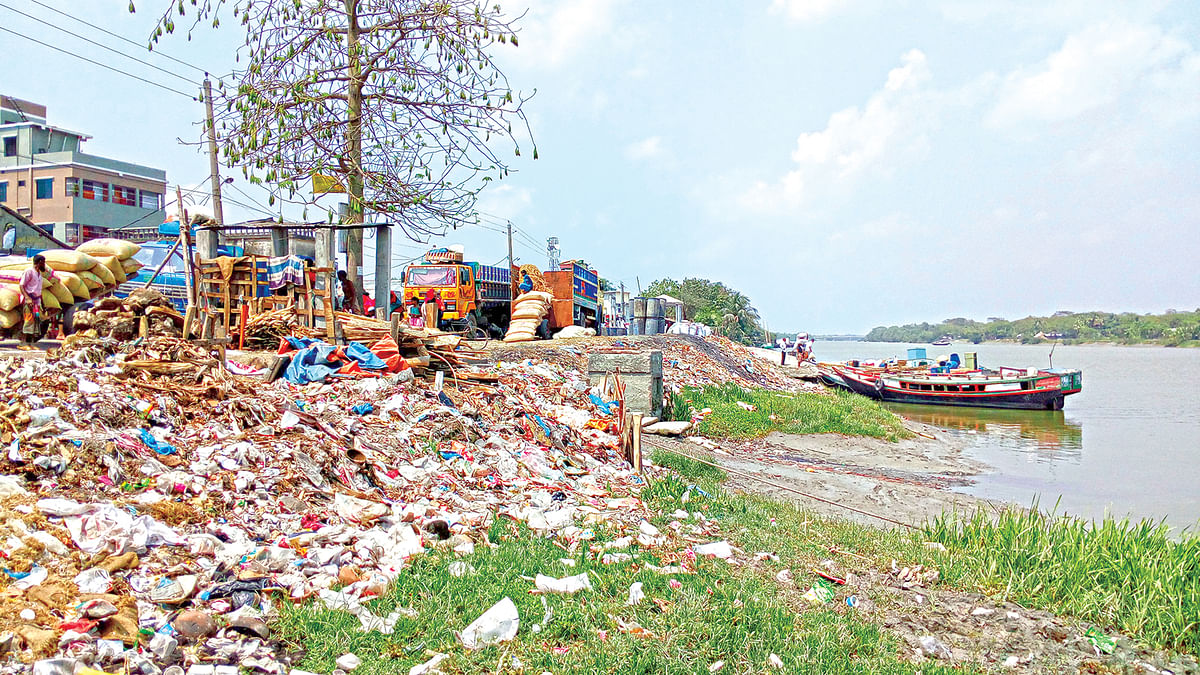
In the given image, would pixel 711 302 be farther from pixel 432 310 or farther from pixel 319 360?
pixel 319 360

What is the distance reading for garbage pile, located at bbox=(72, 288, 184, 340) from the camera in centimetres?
829

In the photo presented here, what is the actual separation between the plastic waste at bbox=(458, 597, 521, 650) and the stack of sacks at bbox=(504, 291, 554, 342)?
49.8ft

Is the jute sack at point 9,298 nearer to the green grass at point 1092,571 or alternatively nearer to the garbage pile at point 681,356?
the garbage pile at point 681,356

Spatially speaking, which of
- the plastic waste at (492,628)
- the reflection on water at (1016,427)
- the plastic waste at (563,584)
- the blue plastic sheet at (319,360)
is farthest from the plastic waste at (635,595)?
the reflection on water at (1016,427)

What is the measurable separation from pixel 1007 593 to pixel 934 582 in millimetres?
457

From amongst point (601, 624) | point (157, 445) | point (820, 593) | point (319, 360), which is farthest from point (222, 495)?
point (820, 593)

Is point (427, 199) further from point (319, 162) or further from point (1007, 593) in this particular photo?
point (1007, 593)

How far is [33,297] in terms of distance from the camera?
29.9ft

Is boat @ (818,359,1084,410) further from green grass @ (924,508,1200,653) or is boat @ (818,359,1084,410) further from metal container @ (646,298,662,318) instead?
green grass @ (924,508,1200,653)

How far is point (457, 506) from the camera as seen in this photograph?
5.86 m

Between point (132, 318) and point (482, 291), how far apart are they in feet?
39.7

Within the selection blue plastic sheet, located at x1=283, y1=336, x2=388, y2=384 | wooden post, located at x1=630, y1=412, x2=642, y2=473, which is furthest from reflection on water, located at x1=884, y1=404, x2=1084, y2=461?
blue plastic sheet, located at x1=283, y1=336, x2=388, y2=384

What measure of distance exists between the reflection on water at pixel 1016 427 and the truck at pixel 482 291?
13.0 metres

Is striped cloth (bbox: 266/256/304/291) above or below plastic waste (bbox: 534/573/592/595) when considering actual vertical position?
above
